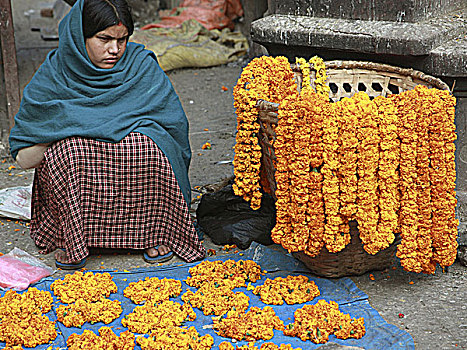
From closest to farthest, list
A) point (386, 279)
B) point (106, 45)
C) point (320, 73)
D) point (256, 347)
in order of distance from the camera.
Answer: point (256, 347) < point (386, 279) < point (106, 45) < point (320, 73)

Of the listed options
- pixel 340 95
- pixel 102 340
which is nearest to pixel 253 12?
pixel 340 95

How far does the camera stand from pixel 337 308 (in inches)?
113

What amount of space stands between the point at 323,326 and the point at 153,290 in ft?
2.97

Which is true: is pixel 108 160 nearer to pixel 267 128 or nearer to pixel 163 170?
pixel 163 170

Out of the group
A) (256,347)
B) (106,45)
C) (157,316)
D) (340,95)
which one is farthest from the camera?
(340,95)

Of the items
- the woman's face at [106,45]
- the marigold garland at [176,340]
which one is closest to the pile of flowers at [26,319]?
the marigold garland at [176,340]

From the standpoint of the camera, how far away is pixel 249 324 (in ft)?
9.02

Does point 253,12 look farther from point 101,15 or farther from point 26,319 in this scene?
point 26,319

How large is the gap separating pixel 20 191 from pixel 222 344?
7.56ft

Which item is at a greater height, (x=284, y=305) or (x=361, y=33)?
(x=361, y=33)

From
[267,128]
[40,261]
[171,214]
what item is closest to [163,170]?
[171,214]

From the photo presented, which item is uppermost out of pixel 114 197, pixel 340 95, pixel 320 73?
pixel 320 73

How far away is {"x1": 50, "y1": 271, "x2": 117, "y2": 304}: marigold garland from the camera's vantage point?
3.02 metres

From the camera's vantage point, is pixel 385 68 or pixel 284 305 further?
pixel 385 68
